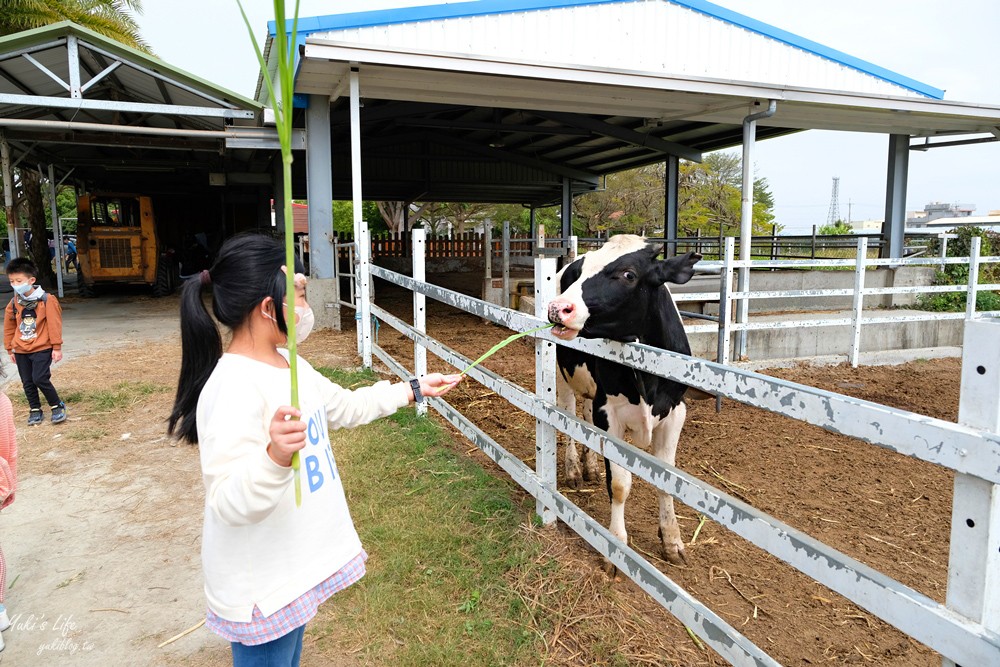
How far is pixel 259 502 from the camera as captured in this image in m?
1.32

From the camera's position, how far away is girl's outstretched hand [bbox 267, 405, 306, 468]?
1.24 m

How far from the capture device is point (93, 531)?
3631 millimetres

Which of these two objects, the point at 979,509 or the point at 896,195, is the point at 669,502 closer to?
the point at 979,509

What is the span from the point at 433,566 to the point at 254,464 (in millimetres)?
1901

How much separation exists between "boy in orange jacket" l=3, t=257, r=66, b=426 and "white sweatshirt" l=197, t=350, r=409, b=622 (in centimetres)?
473

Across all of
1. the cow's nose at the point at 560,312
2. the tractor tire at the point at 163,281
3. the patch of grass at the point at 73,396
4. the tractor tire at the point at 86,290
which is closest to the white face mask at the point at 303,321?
the cow's nose at the point at 560,312

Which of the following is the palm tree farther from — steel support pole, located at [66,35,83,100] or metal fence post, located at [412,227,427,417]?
metal fence post, located at [412,227,427,417]

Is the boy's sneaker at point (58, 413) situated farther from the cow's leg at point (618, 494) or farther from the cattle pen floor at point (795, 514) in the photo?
the cow's leg at point (618, 494)

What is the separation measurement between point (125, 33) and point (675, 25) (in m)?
13.6

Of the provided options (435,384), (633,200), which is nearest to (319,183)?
(435,384)

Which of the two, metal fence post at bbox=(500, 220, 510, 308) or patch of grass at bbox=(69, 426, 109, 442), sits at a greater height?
metal fence post at bbox=(500, 220, 510, 308)

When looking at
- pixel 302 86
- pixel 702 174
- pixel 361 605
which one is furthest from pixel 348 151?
pixel 702 174

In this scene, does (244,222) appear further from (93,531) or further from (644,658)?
(644,658)

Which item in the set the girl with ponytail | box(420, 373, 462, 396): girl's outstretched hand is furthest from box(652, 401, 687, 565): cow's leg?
the girl with ponytail
